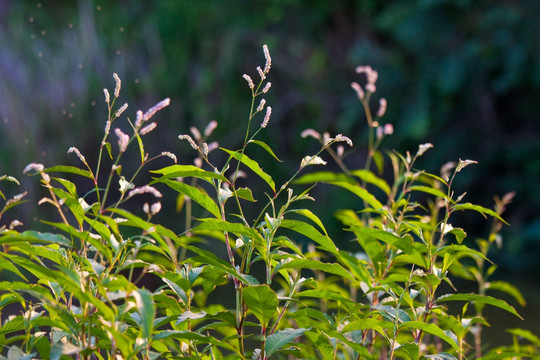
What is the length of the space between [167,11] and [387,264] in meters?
5.89

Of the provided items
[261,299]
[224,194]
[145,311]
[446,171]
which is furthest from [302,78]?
[145,311]

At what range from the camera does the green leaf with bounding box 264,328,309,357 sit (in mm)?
877

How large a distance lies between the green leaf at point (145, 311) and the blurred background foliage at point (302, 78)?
318 cm

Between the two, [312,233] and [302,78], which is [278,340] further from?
[302,78]

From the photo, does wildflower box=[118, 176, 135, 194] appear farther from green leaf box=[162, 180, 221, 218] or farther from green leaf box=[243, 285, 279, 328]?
green leaf box=[243, 285, 279, 328]

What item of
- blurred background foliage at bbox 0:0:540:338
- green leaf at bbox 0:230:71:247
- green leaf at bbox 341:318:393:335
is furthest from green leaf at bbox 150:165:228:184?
blurred background foliage at bbox 0:0:540:338

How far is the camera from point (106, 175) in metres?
5.62

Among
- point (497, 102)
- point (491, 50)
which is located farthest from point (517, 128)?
point (491, 50)

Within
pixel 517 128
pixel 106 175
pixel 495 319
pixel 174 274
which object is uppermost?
pixel 517 128

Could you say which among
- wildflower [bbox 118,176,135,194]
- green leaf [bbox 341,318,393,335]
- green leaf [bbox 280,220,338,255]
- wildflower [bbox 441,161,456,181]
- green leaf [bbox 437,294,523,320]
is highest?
wildflower [bbox 441,161,456,181]

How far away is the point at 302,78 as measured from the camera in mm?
6223

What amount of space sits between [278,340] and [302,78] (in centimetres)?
545

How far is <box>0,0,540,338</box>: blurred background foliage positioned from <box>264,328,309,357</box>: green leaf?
3085 mm

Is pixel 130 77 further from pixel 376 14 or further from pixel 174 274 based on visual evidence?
pixel 174 274
